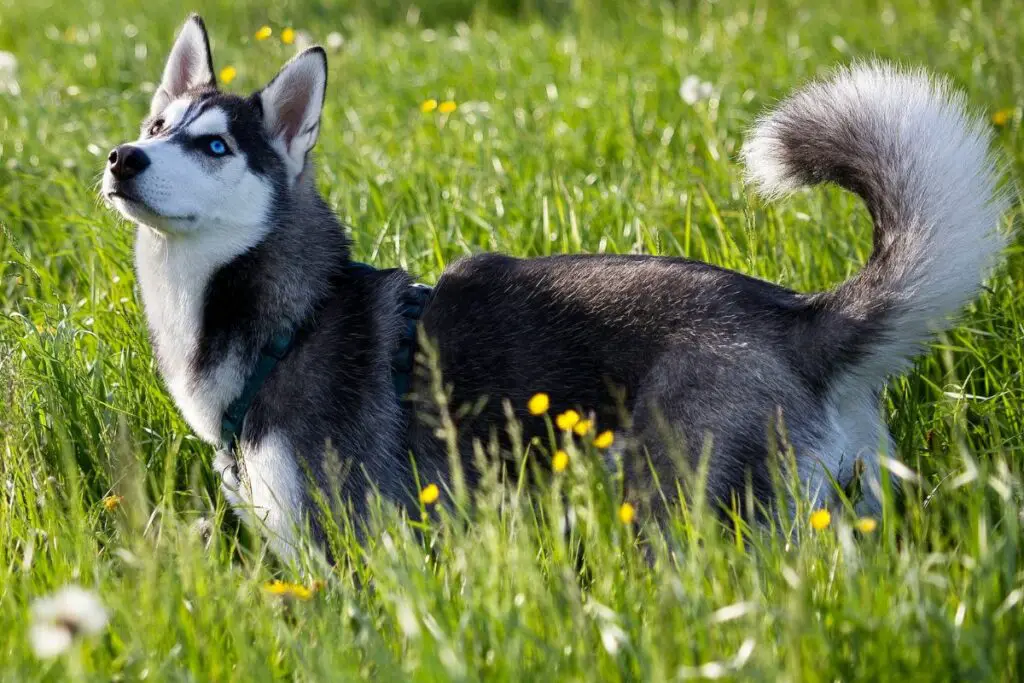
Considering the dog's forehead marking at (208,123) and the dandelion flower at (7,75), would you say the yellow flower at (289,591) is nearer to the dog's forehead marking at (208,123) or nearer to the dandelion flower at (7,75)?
the dog's forehead marking at (208,123)

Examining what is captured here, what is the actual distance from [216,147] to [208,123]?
3.4 inches

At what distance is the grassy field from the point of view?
2078 millimetres

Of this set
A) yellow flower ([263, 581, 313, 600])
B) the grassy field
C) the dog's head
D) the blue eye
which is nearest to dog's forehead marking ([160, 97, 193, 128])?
the dog's head

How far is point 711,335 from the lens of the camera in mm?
2795

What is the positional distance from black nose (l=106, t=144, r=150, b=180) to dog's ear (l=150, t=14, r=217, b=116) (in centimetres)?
63

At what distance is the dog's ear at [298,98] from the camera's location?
3557 mm

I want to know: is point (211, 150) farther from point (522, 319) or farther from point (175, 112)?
point (522, 319)

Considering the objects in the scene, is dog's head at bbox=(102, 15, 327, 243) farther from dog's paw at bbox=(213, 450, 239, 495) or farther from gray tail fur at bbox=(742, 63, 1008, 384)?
gray tail fur at bbox=(742, 63, 1008, 384)

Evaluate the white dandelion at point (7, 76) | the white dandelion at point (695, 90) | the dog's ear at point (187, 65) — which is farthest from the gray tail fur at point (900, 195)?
the white dandelion at point (7, 76)

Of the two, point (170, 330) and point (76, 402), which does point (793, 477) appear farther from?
point (76, 402)

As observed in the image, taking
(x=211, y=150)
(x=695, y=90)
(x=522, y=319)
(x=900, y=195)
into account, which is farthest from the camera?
(x=695, y=90)

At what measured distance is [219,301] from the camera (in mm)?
3277

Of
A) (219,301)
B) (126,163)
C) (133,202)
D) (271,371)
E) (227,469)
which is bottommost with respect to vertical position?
(227,469)

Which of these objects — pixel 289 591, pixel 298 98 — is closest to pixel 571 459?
pixel 289 591
